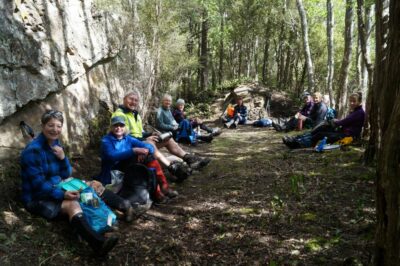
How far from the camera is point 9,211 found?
4.15m

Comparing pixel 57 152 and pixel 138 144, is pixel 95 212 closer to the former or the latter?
pixel 57 152

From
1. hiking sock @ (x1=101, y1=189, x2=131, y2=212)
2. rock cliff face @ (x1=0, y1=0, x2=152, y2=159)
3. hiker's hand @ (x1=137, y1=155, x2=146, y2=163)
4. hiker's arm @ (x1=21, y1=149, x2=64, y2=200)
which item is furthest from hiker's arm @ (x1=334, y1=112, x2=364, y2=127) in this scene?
hiker's arm @ (x1=21, y1=149, x2=64, y2=200)

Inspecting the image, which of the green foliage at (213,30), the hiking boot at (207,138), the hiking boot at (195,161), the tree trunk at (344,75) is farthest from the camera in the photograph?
the tree trunk at (344,75)

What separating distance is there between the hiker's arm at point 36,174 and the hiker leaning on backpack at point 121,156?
1303 mm

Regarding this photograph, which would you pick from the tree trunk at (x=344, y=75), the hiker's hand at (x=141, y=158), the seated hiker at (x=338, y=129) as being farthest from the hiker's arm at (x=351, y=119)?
the hiker's hand at (x=141, y=158)

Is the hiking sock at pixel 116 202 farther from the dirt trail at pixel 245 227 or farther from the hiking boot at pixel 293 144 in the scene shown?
the hiking boot at pixel 293 144

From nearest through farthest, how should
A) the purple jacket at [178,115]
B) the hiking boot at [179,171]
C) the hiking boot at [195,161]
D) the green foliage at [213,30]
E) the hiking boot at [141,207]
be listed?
the hiking boot at [141,207] → the hiking boot at [179,171] → the hiking boot at [195,161] → the green foliage at [213,30] → the purple jacket at [178,115]

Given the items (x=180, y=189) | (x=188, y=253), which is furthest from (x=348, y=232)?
(x=180, y=189)

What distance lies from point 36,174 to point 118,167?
1719 millimetres

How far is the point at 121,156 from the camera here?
539 centimetres

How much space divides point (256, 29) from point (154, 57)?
53.7 feet

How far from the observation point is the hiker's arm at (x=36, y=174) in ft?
13.3

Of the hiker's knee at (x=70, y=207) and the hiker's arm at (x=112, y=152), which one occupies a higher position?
the hiker's arm at (x=112, y=152)

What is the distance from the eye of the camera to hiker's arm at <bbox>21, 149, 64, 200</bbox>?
13.3 feet
